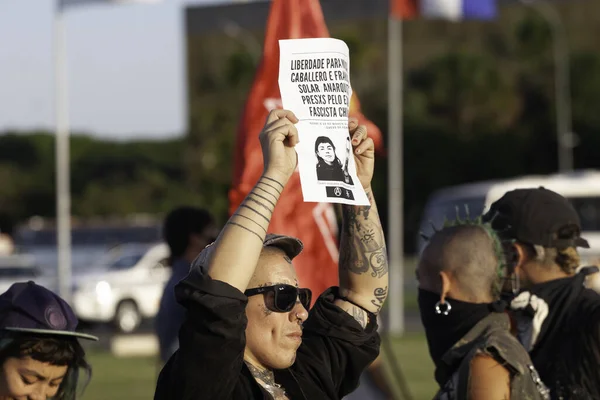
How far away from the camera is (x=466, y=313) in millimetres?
4195

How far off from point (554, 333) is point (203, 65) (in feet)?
218

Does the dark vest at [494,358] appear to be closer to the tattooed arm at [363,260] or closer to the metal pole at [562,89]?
the tattooed arm at [363,260]

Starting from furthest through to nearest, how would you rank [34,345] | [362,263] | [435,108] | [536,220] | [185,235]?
1. [435,108]
2. [185,235]
3. [536,220]
4. [362,263]
5. [34,345]

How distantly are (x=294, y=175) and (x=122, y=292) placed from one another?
21481 mm

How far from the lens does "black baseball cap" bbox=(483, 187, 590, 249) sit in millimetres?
4738

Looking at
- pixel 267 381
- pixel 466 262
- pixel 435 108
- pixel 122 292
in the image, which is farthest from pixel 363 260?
pixel 435 108

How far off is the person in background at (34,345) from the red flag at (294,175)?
8.17 ft

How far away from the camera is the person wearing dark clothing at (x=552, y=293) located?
14.6ft

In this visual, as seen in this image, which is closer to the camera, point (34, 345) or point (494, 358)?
point (34, 345)

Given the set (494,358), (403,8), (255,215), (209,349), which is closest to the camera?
(209,349)

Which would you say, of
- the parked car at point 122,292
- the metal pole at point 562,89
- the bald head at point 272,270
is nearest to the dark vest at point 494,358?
the bald head at point 272,270

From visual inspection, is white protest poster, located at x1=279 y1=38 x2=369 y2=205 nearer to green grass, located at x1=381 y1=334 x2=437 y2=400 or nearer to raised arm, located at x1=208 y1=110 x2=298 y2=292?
raised arm, located at x1=208 y1=110 x2=298 y2=292

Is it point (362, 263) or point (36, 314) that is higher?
point (362, 263)

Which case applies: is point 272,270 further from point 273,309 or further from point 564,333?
point 564,333
